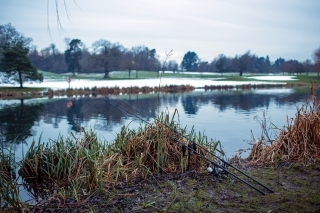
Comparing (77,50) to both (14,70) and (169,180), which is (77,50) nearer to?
(14,70)

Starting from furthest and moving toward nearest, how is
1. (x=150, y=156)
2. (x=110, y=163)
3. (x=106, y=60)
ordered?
1. (x=106, y=60)
2. (x=150, y=156)
3. (x=110, y=163)

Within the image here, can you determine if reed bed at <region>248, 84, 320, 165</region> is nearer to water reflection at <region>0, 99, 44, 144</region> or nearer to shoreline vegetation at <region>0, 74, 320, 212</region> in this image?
shoreline vegetation at <region>0, 74, 320, 212</region>

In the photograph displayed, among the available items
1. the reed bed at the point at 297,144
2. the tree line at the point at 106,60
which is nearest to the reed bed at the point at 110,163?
the reed bed at the point at 297,144

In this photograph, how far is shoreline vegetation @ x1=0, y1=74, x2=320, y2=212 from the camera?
3910mm

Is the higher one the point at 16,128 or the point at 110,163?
the point at 110,163

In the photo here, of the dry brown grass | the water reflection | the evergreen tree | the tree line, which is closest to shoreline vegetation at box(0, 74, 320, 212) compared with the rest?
the dry brown grass

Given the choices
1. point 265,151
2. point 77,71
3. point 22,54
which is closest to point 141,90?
point 22,54

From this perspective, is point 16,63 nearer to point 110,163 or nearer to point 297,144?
point 110,163

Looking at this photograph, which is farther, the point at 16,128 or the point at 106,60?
the point at 106,60

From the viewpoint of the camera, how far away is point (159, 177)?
503 centimetres

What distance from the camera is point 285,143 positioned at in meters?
6.30

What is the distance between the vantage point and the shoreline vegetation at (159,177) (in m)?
3.91

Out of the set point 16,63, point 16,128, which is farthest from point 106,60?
point 16,128

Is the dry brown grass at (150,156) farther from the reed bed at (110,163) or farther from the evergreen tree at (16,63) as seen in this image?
the evergreen tree at (16,63)
